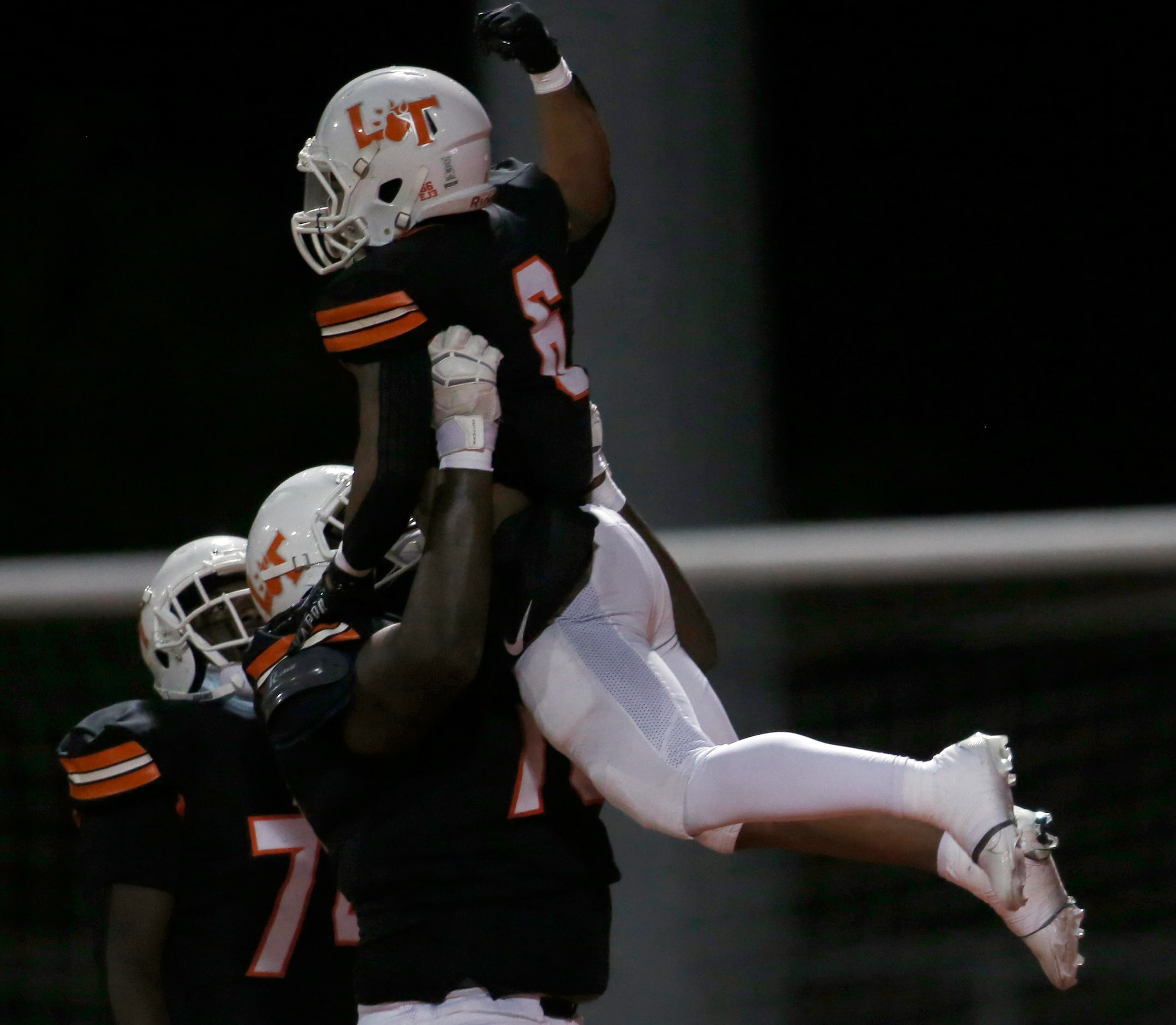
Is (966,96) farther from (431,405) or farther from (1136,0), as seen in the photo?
(431,405)

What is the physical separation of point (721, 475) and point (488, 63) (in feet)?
2.80

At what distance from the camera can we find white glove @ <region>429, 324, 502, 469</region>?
2.02 metres

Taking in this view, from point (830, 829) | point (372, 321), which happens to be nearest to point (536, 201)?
point (372, 321)

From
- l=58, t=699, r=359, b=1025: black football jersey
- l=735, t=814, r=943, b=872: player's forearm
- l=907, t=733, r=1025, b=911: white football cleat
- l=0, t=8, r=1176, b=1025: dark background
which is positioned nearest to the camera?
l=907, t=733, r=1025, b=911: white football cleat

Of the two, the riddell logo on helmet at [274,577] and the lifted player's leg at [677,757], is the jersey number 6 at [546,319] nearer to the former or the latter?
the lifted player's leg at [677,757]

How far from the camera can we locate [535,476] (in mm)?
2176

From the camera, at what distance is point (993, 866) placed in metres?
1.79

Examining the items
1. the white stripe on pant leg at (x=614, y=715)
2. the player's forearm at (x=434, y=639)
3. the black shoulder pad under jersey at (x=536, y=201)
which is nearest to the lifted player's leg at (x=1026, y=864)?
the white stripe on pant leg at (x=614, y=715)

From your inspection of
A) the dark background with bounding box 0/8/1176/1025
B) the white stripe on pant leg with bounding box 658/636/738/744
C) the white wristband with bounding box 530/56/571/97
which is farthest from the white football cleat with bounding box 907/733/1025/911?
the dark background with bounding box 0/8/1176/1025

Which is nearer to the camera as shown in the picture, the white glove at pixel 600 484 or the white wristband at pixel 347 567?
the white wristband at pixel 347 567

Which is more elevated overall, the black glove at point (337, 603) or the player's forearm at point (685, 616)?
the black glove at point (337, 603)

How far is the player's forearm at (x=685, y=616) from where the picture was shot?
2.46 meters

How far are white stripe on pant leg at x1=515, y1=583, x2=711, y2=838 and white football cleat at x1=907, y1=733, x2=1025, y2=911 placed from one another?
271mm

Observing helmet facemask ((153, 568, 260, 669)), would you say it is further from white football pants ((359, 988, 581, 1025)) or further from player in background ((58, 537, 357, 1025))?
white football pants ((359, 988, 581, 1025))
